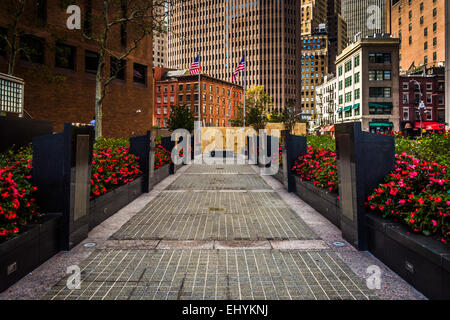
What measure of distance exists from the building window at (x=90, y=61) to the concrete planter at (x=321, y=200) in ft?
97.5

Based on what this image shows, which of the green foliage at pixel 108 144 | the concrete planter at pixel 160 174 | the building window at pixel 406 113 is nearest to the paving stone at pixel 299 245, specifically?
the concrete planter at pixel 160 174

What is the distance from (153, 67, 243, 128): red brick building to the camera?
94625mm

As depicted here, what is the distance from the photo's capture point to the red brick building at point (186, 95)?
9462 centimetres

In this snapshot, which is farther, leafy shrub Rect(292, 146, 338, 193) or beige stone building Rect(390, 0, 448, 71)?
beige stone building Rect(390, 0, 448, 71)

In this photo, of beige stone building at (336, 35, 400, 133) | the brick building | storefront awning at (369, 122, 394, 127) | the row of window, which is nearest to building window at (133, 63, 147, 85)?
the brick building

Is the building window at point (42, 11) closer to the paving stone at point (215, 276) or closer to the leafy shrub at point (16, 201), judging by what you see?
the leafy shrub at point (16, 201)

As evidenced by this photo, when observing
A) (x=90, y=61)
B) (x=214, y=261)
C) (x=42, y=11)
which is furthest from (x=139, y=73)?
(x=214, y=261)

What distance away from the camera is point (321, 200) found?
735 cm

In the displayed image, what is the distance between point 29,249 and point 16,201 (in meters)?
0.65

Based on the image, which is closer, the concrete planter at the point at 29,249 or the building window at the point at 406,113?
the concrete planter at the point at 29,249

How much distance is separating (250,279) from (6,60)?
95.7ft

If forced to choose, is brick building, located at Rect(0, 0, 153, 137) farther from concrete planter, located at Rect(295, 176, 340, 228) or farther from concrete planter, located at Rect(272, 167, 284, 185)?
concrete planter, located at Rect(295, 176, 340, 228)

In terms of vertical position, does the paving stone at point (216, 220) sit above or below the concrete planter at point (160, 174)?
below

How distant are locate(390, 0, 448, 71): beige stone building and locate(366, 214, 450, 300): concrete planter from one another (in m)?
Result: 77.3
